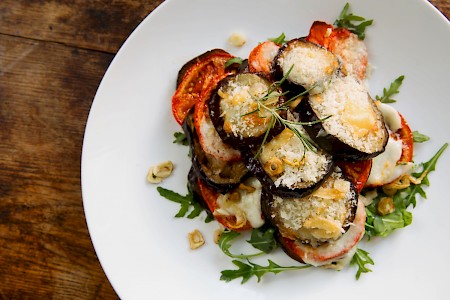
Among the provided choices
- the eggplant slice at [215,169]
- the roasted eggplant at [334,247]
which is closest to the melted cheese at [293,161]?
the eggplant slice at [215,169]

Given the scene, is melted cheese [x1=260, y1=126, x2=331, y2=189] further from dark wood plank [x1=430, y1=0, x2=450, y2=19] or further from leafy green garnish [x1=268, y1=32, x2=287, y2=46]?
dark wood plank [x1=430, y1=0, x2=450, y2=19]

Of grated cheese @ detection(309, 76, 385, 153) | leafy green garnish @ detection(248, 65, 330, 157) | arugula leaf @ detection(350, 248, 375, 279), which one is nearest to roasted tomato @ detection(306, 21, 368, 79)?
grated cheese @ detection(309, 76, 385, 153)

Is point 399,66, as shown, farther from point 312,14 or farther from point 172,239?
point 172,239

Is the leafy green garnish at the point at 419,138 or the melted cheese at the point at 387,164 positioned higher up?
the leafy green garnish at the point at 419,138

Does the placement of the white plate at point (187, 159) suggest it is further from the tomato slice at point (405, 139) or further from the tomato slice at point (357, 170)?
the tomato slice at point (357, 170)

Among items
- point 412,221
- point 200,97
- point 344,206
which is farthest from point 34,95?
point 412,221

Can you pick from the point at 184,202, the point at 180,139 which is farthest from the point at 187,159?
the point at 184,202

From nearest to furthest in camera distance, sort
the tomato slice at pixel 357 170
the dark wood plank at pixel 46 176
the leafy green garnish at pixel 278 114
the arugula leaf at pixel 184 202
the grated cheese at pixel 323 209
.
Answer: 1. the leafy green garnish at pixel 278 114
2. the grated cheese at pixel 323 209
3. the tomato slice at pixel 357 170
4. the arugula leaf at pixel 184 202
5. the dark wood plank at pixel 46 176
